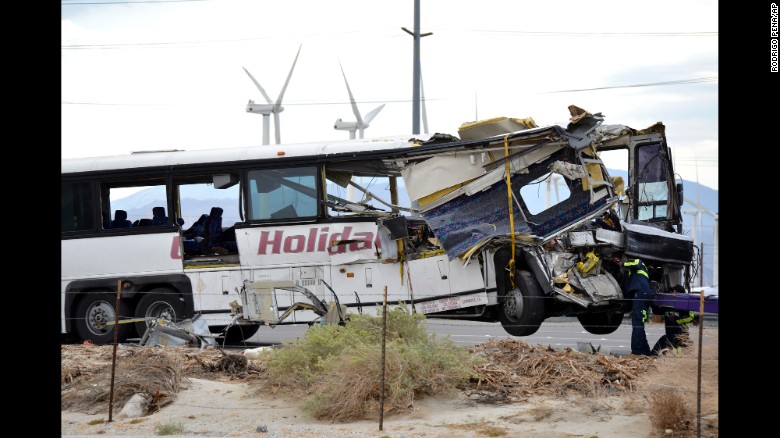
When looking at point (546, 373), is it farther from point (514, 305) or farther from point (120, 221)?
point (120, 221)

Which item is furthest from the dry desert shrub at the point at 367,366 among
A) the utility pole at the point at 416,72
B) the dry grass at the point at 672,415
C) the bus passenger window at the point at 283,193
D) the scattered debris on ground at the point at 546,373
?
the utility pole at the point at 416,72

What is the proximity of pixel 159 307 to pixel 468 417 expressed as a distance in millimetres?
8573

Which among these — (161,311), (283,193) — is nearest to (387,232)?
(283,193)

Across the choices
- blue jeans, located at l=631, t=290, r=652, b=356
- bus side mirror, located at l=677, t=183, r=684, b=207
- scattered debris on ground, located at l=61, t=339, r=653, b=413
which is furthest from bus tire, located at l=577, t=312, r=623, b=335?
scattered debris on ground, located at l=61, t=339, r=653, b=413

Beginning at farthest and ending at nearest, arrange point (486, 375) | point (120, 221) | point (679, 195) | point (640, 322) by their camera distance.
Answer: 1. point (120, 221)
2. point (679, 195)
3. point (640, 322)
4. point (486, 375)

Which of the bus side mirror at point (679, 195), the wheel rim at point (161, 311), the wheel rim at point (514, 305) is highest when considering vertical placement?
the bus side mirror at point (679, 195)

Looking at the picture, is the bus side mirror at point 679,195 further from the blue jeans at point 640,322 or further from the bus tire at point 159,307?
the bus tire at point 159,307

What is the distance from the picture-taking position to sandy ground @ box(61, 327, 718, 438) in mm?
8633

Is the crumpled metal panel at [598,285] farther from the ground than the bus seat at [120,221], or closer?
closer

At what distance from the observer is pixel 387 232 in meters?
14.8

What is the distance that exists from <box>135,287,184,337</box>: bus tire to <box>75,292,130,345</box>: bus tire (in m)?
0.43

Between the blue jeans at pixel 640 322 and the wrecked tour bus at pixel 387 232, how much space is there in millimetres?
360

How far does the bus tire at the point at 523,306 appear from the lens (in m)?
13.9
